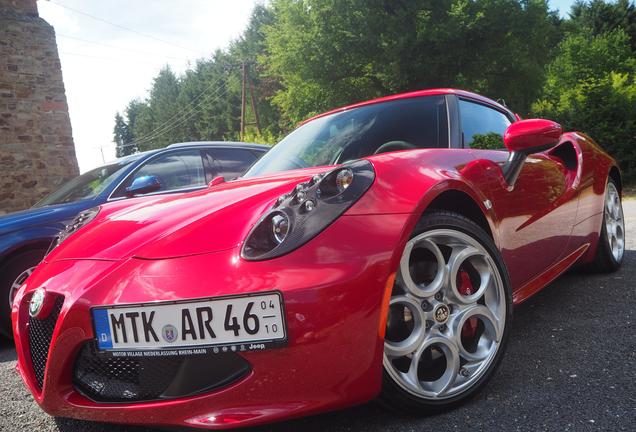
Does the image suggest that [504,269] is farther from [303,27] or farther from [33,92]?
[303,27]

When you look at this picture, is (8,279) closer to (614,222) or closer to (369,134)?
(369,134)

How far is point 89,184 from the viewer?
177 inches

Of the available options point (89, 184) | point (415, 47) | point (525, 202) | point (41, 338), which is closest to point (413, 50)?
point (415, 47)

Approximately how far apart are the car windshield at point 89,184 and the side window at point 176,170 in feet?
0.59

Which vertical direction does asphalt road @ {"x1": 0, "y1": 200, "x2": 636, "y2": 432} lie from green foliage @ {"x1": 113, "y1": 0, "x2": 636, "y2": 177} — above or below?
below

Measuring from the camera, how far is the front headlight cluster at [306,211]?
1515 mm

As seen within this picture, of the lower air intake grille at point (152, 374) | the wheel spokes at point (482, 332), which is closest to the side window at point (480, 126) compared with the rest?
the wheel spokes at point (482, 332)

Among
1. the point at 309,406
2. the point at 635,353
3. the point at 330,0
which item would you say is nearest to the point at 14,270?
the point at 309,406

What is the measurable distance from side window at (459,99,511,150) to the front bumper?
47.2 inches

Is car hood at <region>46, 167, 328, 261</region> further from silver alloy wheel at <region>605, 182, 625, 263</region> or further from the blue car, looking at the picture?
silver alloy wheel at <region>605, 182, 625, 263</region>

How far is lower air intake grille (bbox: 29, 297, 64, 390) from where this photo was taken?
67.7 inches

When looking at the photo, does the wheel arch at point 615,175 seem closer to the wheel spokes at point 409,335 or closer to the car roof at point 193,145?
the wheel spokes at point 409,335

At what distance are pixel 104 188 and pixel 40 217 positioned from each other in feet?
1.92

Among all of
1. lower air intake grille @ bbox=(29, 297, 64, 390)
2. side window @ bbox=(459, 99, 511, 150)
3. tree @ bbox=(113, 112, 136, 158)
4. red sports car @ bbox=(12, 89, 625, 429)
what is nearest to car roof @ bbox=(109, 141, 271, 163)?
red sports car @ bbox=(12, 89, 625, 429)
